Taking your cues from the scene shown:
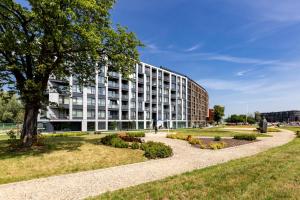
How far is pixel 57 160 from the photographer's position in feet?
46.0

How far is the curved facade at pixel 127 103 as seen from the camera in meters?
60.7

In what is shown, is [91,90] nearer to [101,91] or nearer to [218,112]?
[101,91]

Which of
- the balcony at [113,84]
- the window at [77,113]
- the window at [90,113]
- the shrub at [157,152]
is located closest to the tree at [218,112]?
the balcony at [113,84]

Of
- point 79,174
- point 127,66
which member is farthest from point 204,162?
point 127,66

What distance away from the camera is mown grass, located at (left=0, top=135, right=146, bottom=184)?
38.8 feet

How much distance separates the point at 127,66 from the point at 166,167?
26.7 feet

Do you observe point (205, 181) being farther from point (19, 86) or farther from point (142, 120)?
point (142, 120)

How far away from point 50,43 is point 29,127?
5792mm

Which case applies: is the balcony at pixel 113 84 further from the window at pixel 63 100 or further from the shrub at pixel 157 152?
the shrub at pixel 157 152

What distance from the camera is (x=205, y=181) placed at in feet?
29.9

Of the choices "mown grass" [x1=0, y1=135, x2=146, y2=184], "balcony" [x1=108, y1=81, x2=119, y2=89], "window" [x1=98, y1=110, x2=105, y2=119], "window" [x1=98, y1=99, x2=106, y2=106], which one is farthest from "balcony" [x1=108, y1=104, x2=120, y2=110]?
"mown grass" [x1=0, y1=135, x2=146, y2=184]

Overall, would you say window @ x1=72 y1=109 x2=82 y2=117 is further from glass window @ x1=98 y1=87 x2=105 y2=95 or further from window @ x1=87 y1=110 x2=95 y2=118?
glass window @ x1=98 y1=87 x2=105 y2=95

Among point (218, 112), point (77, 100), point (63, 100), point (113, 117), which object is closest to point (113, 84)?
point (113, 117)

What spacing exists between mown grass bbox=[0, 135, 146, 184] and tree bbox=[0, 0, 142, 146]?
8.40 feet
